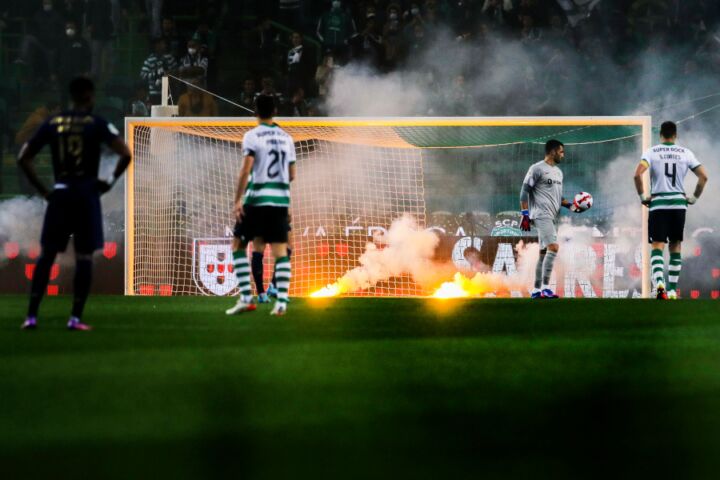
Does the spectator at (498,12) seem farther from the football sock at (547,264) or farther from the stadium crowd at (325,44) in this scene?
the football sock at (547,264)

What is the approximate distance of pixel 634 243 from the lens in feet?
46.5

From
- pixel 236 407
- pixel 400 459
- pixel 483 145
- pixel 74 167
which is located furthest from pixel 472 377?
pixel 483 145

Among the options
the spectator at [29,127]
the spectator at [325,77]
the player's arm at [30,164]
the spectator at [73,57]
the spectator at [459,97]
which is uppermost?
the spectator at [73,57]

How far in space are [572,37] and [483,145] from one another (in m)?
3.27

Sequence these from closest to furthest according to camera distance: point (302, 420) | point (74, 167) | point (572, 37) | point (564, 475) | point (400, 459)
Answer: point (564, 475) → point (400, 459) → point (302, 420) → point (74, 167) → point (572, 37)

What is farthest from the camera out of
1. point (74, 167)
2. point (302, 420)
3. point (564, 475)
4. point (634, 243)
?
point (634, 243)

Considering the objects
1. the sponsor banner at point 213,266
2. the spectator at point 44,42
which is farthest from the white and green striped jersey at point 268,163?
the spectator at point 44,42

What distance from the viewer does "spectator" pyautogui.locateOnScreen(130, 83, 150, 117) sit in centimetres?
1576

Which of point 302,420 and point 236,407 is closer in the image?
point 302,420

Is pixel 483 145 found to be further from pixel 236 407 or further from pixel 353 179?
pixel 236 407

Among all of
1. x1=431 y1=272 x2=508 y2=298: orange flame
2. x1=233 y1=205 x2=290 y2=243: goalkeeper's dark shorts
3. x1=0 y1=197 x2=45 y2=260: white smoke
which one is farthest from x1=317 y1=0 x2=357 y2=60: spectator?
x1=233 y1=205 x2=290 y2=243: goalkeeper's dark shorts

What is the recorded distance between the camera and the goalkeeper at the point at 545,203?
1121cm

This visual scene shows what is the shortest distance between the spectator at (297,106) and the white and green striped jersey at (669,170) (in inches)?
261

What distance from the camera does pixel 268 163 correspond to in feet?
25.3
